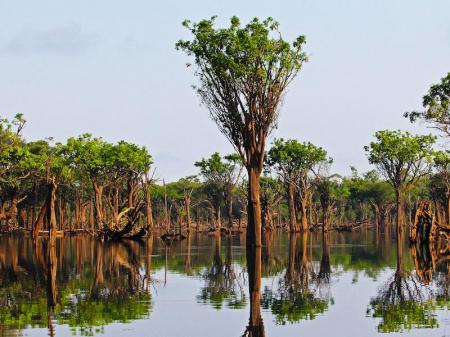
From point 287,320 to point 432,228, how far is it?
36.0 metres

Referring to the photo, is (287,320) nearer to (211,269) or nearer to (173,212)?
(211,269)

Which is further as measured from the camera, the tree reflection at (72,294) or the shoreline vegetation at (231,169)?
the shoreline vegetation at (231,169)

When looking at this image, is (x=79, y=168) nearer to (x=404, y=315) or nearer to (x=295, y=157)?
(x=295, y=157)

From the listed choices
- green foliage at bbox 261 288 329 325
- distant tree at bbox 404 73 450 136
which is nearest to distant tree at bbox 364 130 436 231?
distant tree at bbox 404 73 450 136

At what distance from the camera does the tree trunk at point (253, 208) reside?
4553 centimetres

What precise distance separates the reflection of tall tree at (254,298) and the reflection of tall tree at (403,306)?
118 inches

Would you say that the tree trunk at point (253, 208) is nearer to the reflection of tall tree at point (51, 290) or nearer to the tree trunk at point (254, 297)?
the tree trunk at point (254, 297)

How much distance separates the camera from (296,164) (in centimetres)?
9500

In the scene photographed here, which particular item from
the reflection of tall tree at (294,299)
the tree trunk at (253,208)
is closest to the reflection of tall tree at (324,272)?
the reflection of tall tree at (294,299)

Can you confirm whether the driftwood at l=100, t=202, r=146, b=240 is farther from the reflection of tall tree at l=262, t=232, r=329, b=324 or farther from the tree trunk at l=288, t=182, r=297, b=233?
the reflection of tall tree at l=262, t=232, r=329, b=324

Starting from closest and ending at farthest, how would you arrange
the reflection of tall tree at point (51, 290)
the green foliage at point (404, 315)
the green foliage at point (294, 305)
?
1. the green foliage at point (404, 315)
2. the reflection of tall tree at point (51, 290)
3. the green foliage at point (294, 305)

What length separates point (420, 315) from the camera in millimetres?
17453

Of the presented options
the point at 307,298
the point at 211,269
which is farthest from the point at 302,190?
the point at 307,298

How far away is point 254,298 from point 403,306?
4.76 meters
